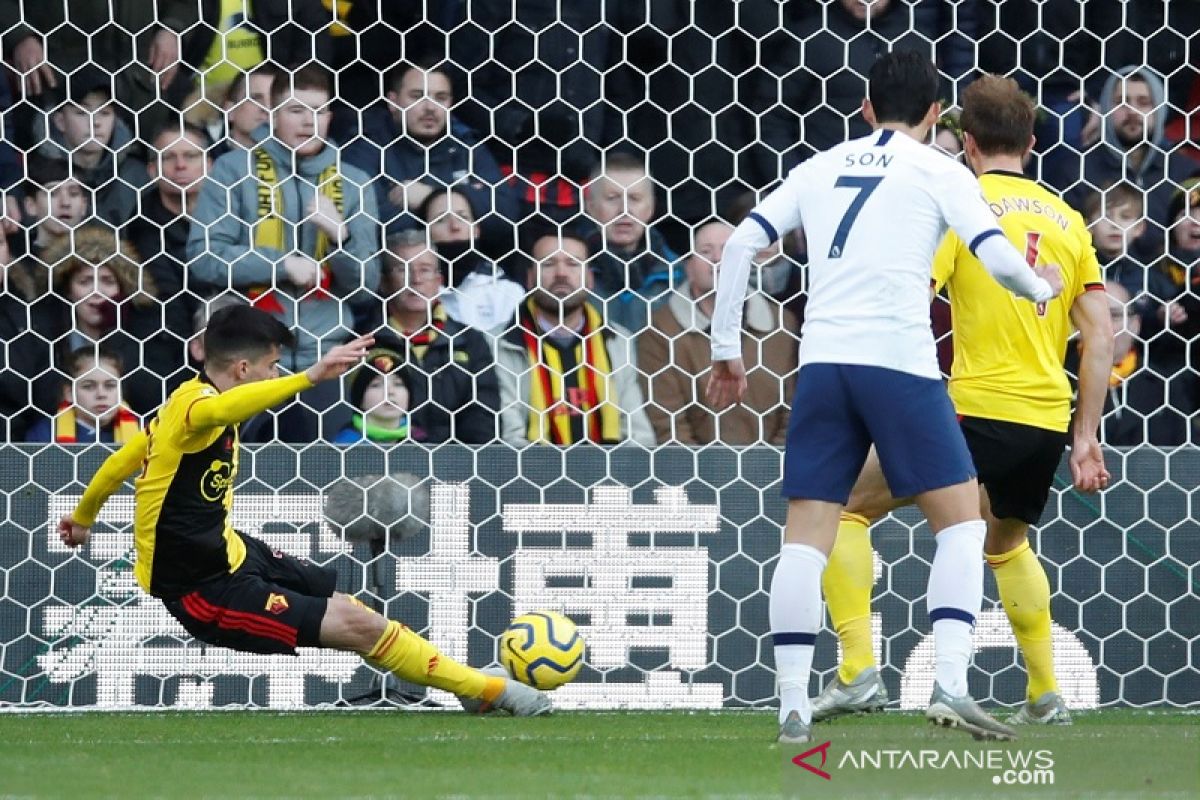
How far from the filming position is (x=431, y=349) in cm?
650

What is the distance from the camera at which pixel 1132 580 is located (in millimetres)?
6305

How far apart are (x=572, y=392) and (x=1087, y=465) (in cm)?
200

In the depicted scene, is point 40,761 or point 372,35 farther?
point 372,35

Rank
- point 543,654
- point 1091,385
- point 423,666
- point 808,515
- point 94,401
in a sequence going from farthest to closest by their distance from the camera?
point 94,401, point 543,654, point 423,666, point 1091,385, point 808,515

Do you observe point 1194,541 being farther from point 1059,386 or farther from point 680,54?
point 680,54

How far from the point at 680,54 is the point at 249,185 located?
4.92ft

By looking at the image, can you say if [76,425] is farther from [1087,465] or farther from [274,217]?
[1087,465]

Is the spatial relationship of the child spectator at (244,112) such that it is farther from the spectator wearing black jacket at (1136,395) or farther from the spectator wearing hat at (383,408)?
the spectator wearing black jacket at (1136,395)

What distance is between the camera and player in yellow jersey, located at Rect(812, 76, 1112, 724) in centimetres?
510

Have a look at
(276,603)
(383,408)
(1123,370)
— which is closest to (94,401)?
(383,408)

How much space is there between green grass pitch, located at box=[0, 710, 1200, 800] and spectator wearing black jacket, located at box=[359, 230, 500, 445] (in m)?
1.03

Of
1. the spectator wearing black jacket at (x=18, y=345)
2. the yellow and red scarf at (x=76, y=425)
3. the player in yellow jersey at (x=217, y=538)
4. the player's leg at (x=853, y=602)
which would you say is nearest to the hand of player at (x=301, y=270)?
the yellow and red scarf at (x=76, y=425)

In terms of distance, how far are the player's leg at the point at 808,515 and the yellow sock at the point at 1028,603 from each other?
1.07m

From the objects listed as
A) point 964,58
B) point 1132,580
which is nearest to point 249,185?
point 964,58
